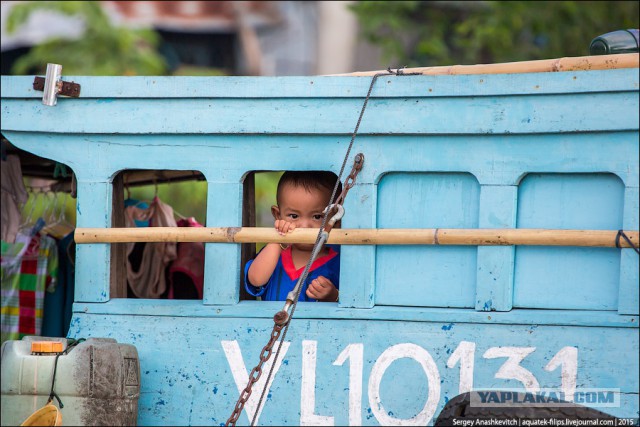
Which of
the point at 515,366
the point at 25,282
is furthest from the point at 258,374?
the point at 25,282

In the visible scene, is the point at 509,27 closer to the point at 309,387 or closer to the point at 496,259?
the point at 496,259

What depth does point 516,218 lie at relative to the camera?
3.54 metres

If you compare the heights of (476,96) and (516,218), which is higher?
(476,96)

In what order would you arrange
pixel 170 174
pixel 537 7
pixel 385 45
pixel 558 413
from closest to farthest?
pixel 558 413, pixel 170 174, pixel 537 7, pixel 385 45

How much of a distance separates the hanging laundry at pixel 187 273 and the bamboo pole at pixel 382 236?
1.20 meters

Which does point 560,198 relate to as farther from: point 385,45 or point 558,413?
point 385,45

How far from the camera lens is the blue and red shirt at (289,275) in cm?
413

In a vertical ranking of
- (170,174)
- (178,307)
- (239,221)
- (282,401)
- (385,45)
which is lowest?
(282,401)

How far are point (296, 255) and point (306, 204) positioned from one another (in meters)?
0.27

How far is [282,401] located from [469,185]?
112cm

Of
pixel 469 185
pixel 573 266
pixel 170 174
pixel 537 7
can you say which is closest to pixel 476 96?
pixel 469 185

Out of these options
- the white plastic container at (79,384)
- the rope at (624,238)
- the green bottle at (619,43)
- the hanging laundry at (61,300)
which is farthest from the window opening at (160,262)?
the rope at (624,238)

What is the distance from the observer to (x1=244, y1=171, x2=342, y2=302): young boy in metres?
3.98

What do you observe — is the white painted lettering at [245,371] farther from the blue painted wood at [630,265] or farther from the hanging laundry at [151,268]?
the hanging laundry at [151,268]
